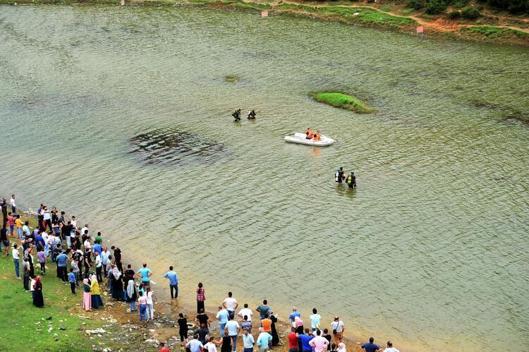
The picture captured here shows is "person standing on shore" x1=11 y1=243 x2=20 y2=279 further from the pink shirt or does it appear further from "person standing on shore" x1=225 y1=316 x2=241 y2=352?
the pink shirt

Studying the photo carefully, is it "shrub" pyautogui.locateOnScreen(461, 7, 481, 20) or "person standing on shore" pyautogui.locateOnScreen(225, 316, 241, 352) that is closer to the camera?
"person standing on shore" pyautogui.locateOnScreen(225, 316, 241, 352)

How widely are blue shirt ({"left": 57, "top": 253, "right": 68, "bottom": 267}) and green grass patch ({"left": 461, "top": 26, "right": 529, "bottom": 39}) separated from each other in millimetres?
68856

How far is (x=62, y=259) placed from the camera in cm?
4166

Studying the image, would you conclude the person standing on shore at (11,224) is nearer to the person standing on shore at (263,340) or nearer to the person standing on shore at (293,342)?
the person standing on shore at (263,340)

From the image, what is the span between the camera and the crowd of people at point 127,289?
113ft

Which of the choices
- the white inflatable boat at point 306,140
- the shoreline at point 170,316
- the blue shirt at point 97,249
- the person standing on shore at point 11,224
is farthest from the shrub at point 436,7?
the blue shirt at point 97,249

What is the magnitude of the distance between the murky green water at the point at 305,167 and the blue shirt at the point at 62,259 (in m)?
5.68

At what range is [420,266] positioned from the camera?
45156mm

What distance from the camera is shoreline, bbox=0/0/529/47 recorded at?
9638 centimetres

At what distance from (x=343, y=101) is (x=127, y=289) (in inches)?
1534

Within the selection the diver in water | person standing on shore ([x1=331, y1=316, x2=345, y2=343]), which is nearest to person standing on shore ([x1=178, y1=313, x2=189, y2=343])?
person standing on shore ([x1=331, y1=316, x2=345, y2=343])

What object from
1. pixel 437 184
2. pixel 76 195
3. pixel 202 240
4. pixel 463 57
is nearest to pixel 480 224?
pixel 437 184

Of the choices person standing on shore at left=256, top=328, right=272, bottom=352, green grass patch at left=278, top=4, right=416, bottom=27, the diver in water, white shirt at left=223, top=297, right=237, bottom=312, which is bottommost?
person standing on shore at left=256, top=328, right=272, bottom=352

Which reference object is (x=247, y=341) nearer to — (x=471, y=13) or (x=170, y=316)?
(x=170, y=316)
